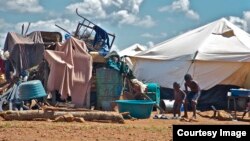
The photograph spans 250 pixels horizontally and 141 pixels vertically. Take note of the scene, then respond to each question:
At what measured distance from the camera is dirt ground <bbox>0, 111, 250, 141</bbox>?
986cm

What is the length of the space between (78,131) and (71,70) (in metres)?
6.12

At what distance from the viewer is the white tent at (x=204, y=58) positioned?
62.0 ft

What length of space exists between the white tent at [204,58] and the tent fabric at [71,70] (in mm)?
3969

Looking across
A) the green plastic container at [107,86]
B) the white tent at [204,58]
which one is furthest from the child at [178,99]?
the white tent at [204,58]

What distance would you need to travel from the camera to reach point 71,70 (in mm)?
16609

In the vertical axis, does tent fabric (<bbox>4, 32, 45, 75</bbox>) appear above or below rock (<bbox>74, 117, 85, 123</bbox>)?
above

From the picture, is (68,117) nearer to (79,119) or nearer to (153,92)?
(79,119)

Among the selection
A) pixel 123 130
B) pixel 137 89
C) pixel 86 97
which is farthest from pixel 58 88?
pixel 123 130

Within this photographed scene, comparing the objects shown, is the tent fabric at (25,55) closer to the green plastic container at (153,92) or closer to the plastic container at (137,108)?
the green plastic container at (153,92)

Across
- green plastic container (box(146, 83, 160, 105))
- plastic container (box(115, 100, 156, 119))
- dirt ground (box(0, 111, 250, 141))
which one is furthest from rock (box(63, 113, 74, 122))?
green plastic container (box(146, 83, 160, 105))

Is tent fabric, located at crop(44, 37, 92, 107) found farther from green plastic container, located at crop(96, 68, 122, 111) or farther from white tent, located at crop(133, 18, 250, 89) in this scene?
white tent, located at crop(133, 18, 250, 89)

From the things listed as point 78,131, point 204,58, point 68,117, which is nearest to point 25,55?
point 68,117

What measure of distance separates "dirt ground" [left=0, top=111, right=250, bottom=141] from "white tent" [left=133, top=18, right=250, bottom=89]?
7015mm

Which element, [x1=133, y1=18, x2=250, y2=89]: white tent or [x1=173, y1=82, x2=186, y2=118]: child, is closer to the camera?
[x1=173, y1=82, x2=186, y2=118]: child
